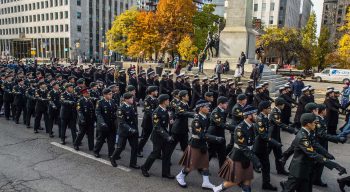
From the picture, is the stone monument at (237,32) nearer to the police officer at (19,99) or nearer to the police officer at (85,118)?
the police officer at (19,99)

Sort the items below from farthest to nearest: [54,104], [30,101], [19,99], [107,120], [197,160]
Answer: [19,99]
[30,101]
[54,104]
[107,120]
[197,160]

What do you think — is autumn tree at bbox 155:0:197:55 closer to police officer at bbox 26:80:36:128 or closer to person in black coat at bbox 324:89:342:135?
police officer at bbox 26:80:36:128

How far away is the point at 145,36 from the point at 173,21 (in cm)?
457

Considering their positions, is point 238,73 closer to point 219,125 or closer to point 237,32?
point 237,32

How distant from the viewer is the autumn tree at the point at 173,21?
134 feet

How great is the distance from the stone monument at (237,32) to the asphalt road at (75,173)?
15470mm

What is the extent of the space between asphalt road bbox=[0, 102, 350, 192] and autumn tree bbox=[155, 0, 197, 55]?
3245 centimetres

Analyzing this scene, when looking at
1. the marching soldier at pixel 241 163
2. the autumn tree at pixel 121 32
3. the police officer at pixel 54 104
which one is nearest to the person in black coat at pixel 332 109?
the marching soldier at pixel 241 163

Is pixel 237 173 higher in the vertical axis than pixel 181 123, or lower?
lower

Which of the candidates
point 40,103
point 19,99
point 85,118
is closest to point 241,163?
point 85,118

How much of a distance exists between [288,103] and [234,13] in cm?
1416


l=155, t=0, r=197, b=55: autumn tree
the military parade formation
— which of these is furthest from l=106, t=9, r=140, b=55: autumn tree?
the military parade formation

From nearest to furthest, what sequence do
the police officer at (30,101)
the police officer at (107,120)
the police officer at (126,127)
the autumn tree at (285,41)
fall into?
1. the police officer at (126,127)
2. the police officer at (107,120)
3. the police officer at (30,101)
4. the autumn tree at (285,41)

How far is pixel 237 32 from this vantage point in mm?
24031
